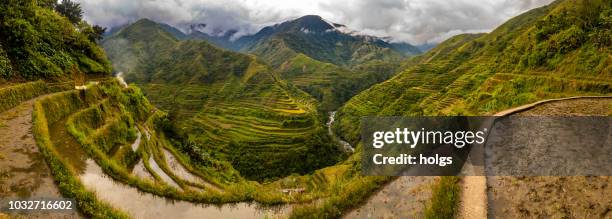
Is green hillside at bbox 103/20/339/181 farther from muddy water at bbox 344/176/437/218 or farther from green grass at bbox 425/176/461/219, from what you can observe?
green grass at bbox 425/176/461/219

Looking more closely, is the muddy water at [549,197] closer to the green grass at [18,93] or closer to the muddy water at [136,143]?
the muddy water at [136,143]

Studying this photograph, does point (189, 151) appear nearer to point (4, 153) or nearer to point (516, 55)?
point (4, 153)

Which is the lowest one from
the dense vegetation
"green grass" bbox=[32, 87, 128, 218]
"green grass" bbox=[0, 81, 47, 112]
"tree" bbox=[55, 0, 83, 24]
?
"green grass" bbox=[32, 87, 128, 218]

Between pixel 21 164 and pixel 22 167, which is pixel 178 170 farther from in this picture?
pixel 22 167

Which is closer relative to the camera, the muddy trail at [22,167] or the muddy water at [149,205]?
the muddy trail at [22,167]

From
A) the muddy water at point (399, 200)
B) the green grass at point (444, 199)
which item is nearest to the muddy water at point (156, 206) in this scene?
the muddy water at point (399, 200)

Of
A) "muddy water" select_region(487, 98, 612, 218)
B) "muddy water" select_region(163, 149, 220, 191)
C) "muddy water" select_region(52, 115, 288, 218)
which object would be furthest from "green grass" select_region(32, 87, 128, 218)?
"muddy water" select_region(487, 98, 612, 218)
